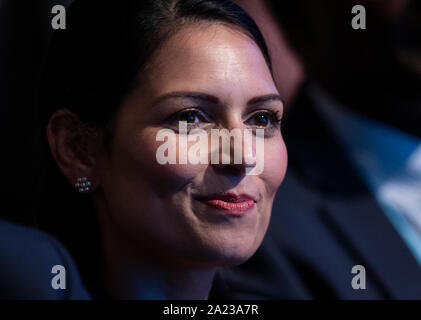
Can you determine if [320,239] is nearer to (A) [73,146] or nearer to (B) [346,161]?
(B) [346,161]

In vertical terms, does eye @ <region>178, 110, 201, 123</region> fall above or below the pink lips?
above

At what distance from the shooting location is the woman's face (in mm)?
988

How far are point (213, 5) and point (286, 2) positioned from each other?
521 mm

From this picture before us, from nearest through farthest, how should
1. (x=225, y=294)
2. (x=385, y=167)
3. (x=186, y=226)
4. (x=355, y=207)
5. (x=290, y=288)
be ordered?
(x=186, y=226)
(x=225, y=294)
(x=290, y=288)
(x=355, y=207)
(x=385, y=167)

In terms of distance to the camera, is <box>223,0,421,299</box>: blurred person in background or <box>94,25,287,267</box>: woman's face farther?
<box>223,0,421,299</box>: blurred person in background

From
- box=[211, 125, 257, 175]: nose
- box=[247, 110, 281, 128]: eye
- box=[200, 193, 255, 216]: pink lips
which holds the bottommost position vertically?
box=[200, 193, 255, 216]: pink lips

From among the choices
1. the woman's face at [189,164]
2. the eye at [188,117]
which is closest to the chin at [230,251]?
the woman's face at [189,164]

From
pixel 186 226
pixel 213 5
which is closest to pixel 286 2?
pixel 213 5

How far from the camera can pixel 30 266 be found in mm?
1061

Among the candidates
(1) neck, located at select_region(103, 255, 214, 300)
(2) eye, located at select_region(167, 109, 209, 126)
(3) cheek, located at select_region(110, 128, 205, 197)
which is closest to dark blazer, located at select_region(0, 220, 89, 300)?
(1) neck, located at select_region(103, 255, 214, 300)

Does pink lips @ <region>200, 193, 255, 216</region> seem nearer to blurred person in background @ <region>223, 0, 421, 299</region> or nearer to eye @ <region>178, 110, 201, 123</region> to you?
eye @ <region>178, 110, 201, 123</region>

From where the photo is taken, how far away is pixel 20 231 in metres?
1.07

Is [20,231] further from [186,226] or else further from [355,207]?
[355,207]

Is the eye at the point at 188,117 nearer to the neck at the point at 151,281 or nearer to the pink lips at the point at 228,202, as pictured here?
the pink lips at the point at 228,202
